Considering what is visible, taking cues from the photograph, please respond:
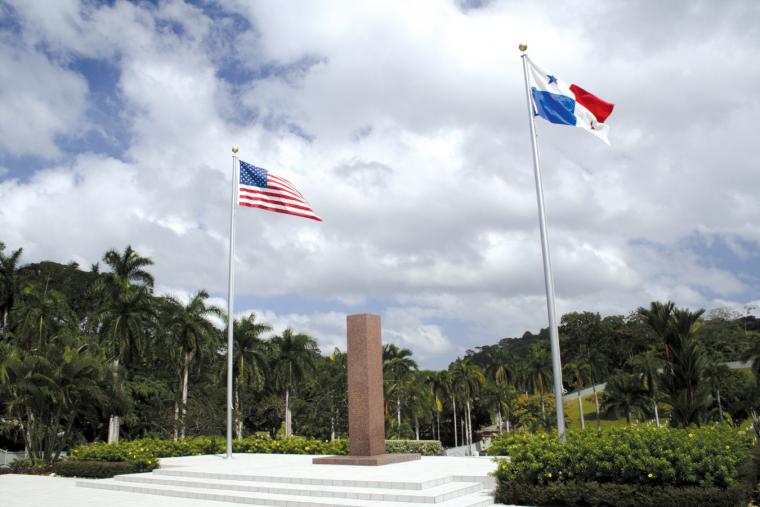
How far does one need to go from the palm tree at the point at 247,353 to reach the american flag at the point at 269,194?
24.6m

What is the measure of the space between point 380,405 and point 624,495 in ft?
25.6

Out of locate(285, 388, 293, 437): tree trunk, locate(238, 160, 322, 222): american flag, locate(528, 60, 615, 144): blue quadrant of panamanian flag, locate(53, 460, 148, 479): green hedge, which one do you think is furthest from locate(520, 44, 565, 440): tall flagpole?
locate(285, 388, 293, 437): tree trunk

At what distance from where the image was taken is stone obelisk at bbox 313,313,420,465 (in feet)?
52.7

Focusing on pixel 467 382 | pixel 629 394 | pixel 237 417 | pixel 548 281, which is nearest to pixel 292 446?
pixel 548 281

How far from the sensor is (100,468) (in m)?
16.9

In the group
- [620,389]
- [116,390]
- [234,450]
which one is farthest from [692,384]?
[620,389]

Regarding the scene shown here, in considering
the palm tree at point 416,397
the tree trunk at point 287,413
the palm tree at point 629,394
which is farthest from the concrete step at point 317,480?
the palm tree at point 629,394

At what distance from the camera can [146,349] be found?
38375 mm

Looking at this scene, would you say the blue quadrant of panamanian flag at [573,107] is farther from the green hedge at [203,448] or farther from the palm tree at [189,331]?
the palm tree at [189,331]

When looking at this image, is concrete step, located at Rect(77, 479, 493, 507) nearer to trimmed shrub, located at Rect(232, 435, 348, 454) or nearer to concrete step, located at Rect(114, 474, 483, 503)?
concrete step, located at Rect(114, 474, 483, 503)

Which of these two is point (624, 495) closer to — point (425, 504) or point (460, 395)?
point (425, 504)

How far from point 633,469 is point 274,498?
6825mm

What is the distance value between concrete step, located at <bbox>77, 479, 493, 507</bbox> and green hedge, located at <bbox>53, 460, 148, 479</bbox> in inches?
44.9

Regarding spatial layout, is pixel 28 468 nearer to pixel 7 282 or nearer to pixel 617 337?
pixel 7 282
